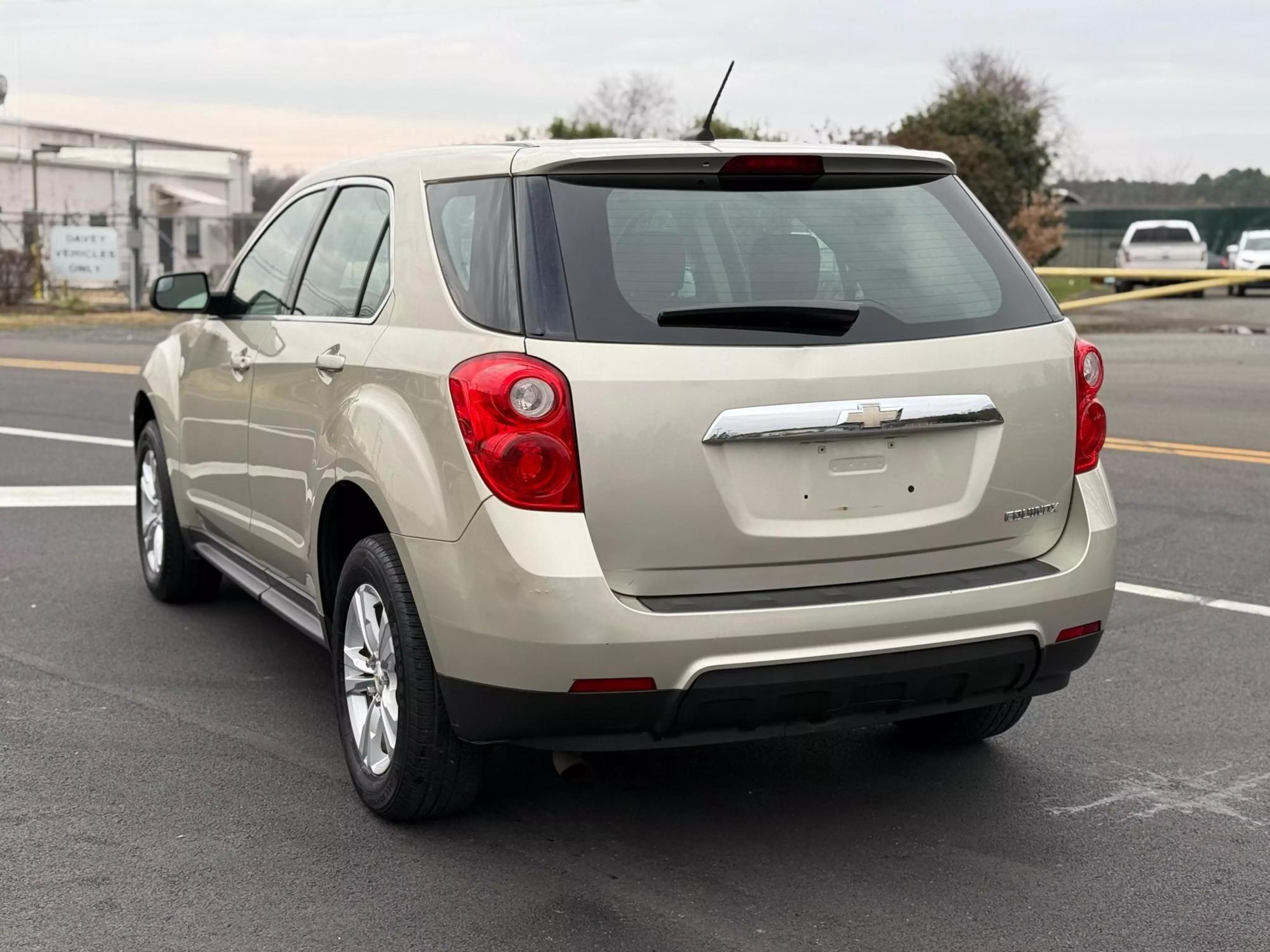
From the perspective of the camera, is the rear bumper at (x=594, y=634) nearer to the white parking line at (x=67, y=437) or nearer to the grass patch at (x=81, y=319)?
the white parking line at (x=67, y=437)

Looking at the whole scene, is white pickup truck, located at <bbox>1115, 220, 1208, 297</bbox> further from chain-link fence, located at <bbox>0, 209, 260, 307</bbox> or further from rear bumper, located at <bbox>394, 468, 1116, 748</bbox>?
rear bumper, located at <bbox>394, 468, 1116, 748</bbox>

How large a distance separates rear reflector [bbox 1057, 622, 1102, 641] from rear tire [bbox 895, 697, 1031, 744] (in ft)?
2.20

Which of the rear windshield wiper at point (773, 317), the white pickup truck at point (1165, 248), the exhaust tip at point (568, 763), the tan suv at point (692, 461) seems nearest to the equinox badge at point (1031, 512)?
the tan suv at point (692, 461)

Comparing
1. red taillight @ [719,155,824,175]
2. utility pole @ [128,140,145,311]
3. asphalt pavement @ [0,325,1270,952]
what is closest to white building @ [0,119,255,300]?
utility pole @ [128,140,145,311]

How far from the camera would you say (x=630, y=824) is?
14.0ft

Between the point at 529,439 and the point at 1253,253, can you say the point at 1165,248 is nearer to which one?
the point at 1253,253

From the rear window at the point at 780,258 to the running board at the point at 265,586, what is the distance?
63.1 inches

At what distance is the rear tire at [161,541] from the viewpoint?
6457 mm

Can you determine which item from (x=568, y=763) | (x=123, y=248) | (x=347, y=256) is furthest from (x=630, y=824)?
(x=123, y=248)

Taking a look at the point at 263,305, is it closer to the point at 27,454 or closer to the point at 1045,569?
the point at 1045,569

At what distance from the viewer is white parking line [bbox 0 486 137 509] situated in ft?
30.0

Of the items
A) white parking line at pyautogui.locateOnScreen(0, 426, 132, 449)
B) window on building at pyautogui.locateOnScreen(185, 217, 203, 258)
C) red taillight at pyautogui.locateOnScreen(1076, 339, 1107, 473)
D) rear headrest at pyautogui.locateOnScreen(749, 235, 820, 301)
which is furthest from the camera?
window on building at pyautogui.locateOnScreen(185, 217, 203, 258)

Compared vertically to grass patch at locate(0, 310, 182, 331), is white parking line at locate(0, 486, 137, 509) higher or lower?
higher

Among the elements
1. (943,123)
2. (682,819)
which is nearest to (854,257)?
(682,819)
